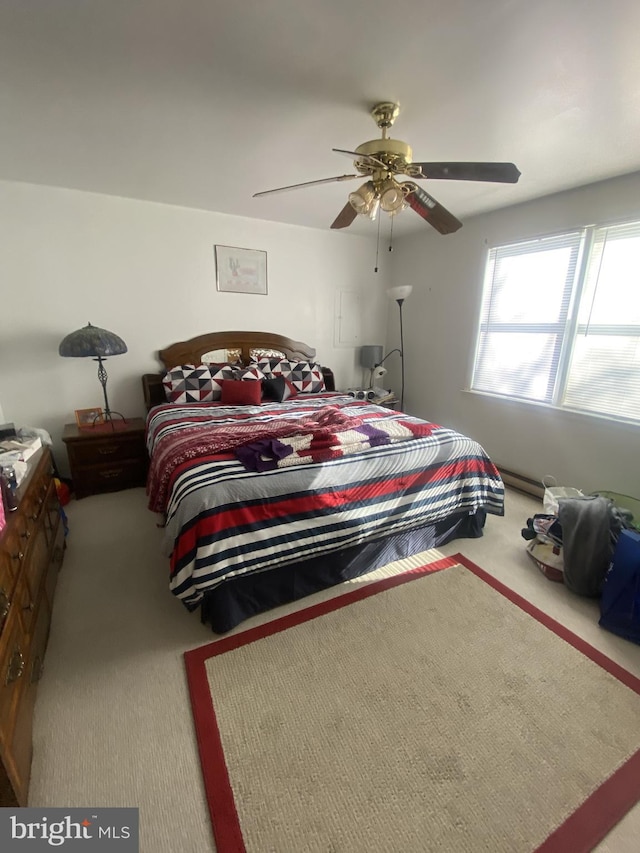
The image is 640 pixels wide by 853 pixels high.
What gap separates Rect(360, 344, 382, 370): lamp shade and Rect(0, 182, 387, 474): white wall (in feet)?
2.91

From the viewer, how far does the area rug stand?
1064 millimetres

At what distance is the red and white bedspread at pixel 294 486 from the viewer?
62.8 inches

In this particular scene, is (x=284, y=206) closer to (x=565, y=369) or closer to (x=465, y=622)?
(x=565, y=369)

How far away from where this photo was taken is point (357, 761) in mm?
1216

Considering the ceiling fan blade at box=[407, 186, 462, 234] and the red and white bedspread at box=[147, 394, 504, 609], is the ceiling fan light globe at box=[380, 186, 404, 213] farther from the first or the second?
the red and white bedspread at box=[147, 394, 504, 609]

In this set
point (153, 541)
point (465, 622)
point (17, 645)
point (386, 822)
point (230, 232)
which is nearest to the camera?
point (386, 822)

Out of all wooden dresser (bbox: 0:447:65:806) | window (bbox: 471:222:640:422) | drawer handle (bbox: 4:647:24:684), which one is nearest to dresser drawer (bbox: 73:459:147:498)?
wooden dresser (bbox: 0:447:65:806)

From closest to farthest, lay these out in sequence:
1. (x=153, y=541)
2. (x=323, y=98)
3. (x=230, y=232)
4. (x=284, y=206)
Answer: (x=323, y=98), (x=153, y=541), (x=284, y=206), (x=230, y=232)

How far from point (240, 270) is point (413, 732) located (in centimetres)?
368

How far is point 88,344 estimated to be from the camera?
2.70m

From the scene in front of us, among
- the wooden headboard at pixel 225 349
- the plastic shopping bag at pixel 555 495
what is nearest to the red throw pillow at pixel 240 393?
the wooden headboard at pixel 225 349

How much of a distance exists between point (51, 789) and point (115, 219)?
11.6 ft

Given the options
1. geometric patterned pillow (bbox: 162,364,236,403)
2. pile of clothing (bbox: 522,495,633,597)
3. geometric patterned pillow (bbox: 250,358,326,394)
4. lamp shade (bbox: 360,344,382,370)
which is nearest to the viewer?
pile of clothing (bbox: 522,495,633,597)

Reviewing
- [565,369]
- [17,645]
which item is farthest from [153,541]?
[565,369]
